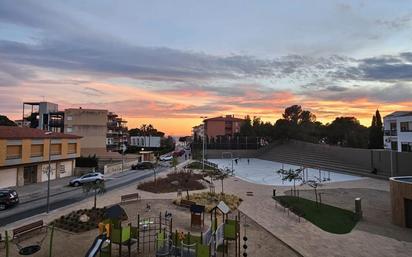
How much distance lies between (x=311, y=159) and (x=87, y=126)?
54630 mm

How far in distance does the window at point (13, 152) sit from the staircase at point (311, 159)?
44.6m

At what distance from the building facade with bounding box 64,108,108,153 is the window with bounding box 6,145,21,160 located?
4450cm

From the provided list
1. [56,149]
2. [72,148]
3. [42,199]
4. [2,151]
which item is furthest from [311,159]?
[2,151]

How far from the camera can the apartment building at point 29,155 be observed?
35188mm

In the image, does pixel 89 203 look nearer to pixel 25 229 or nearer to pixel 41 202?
pixel 41 202

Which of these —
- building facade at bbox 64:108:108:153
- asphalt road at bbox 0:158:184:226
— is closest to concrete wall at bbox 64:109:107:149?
building facade at bbox 64:108:108:153

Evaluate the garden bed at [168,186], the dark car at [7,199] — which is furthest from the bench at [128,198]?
the dark car at [7,199]

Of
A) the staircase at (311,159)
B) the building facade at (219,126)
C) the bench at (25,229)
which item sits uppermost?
the building facade at (219,126)

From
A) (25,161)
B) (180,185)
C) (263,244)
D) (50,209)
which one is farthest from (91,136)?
(263,244)

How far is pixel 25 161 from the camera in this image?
37.6 meters

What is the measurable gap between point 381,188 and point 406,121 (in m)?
37.7

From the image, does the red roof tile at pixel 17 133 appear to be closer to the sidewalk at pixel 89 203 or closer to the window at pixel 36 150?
the window at pixel 36 150

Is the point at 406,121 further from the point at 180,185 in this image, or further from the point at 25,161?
the point at 25,161

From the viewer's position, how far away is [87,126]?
81812 mm
